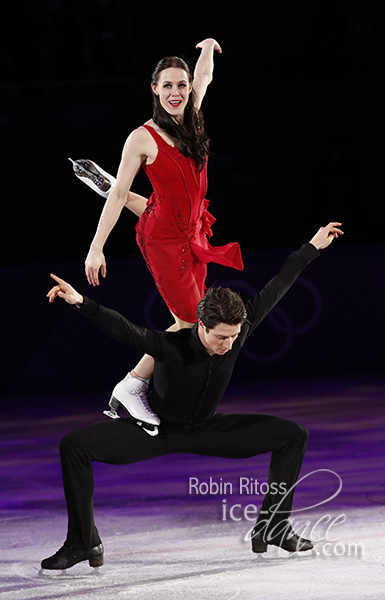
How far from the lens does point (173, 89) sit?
3943mm

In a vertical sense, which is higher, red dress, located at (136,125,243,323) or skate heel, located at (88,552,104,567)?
red dress, located at (136,125,243,323)

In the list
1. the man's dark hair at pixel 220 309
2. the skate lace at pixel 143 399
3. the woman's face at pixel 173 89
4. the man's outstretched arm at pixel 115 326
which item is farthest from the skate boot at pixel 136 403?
the woman's face at pixel 173 89

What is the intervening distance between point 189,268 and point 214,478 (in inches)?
78.7

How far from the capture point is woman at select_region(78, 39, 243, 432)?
3.94 metres

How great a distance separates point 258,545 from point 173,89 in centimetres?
194

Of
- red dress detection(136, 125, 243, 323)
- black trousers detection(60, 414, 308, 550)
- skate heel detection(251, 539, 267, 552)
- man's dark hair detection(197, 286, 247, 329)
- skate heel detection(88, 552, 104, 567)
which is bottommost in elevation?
skate heel detection(88, 552, 104, 567)

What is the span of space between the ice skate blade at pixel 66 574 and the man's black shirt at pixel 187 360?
0.69 metres

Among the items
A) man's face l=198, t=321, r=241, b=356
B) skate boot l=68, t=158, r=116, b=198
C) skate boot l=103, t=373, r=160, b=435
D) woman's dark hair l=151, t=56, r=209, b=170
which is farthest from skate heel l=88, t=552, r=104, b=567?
woman's dark hair l=151, t=56, r=209, b=170

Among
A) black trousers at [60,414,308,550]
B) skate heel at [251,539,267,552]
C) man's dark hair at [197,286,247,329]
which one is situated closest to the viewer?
man's dark hair at [197,286,247,329]

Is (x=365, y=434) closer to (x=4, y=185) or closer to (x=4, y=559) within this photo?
(x=4, y=559)

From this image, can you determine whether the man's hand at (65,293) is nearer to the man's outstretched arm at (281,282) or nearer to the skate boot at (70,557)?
the man's outstretched arm at (281,282)

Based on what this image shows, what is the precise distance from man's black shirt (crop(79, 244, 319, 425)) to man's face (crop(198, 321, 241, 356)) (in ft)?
0.23

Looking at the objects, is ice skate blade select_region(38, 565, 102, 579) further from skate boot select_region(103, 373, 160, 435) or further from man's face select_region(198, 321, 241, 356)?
man's face select_region(198, 321, 241, 356)

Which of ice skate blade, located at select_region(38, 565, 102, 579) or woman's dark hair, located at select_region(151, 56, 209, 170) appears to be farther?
ice skate blade, located at select_region(38, 565, 102, 579)
